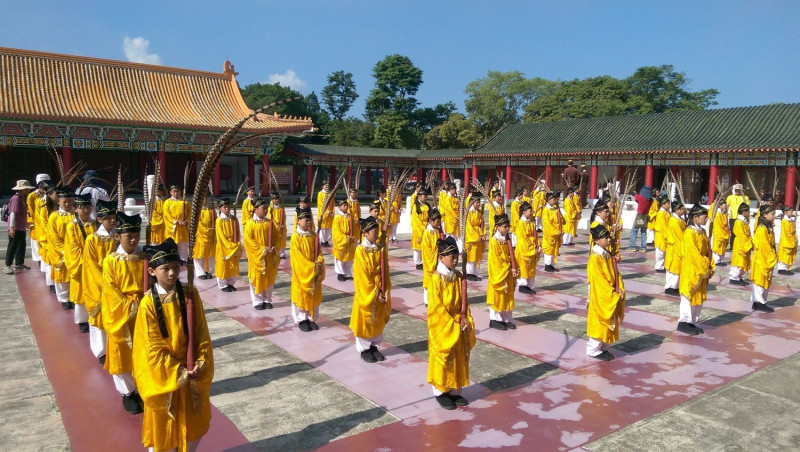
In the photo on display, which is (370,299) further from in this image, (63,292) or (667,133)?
(667,133)

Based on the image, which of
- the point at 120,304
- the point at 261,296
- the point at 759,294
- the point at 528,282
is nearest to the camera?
the point at 120,304

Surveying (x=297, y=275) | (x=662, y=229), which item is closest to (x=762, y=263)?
(x=662, y=229)

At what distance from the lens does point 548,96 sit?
147 feet

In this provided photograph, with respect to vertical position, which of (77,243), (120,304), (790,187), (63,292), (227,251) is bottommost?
(63,292)

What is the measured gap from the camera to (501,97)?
48.6 m

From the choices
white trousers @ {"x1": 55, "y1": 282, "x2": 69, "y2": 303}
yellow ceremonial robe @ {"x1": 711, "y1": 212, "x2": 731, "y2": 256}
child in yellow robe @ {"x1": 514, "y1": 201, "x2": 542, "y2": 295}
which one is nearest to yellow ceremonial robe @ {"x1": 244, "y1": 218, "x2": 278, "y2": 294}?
white trousers @ {"x1": 55, "y1": 282, "x2": 69, "y2": 303}

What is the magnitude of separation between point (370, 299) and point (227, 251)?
4.31 meters

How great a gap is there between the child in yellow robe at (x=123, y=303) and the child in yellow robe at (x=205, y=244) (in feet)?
17.9

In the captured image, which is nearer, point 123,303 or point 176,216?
point 123,303

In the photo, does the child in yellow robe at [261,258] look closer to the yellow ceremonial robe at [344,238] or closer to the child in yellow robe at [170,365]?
the yellow ceremonial robe at [344,238]

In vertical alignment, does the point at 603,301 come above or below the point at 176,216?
below

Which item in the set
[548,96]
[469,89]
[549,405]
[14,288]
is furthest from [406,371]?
[469,89]

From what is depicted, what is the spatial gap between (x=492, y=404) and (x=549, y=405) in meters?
0.50

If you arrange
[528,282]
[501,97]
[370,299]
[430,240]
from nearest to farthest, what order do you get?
[370,299] < [430,240] < [528,282] < [501,97]
